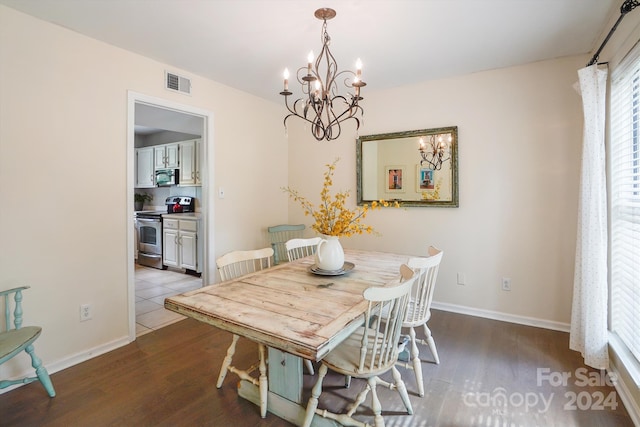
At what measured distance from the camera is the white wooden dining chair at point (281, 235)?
362cm

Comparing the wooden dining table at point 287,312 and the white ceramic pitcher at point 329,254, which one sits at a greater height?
the white ceramic pitcher at point 329,254

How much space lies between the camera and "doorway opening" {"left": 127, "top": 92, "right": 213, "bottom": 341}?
266 cm

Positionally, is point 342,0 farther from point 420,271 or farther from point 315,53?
point 420,271

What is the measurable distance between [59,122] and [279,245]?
227 cm

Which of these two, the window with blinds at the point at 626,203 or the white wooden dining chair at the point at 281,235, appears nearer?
the window with blinds at the point at 626,203

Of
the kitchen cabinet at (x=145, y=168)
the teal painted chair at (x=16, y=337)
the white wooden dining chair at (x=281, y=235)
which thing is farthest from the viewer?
the kitchen cabinet at (x=145, y=168)

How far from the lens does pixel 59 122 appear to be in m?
2.21

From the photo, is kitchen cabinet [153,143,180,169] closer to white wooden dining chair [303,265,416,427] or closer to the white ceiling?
the white ceiling

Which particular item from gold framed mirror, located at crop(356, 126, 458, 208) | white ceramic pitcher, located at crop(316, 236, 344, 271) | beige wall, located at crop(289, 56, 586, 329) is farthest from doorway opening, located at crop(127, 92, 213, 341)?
beige wall, located at crop(289, 56, 586, 329)

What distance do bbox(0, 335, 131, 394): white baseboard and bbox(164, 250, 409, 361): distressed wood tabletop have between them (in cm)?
137

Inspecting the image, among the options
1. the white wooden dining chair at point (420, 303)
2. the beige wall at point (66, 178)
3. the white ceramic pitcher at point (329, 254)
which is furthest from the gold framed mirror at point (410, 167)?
the beige wall at point (66, 178)

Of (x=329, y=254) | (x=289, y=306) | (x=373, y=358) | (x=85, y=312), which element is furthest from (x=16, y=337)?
(x=373, y=358)

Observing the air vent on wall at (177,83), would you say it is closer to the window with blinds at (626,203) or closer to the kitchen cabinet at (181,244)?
the kitchen cabinet at (181,244)

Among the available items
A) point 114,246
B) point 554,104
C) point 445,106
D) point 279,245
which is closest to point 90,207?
point 114,246
